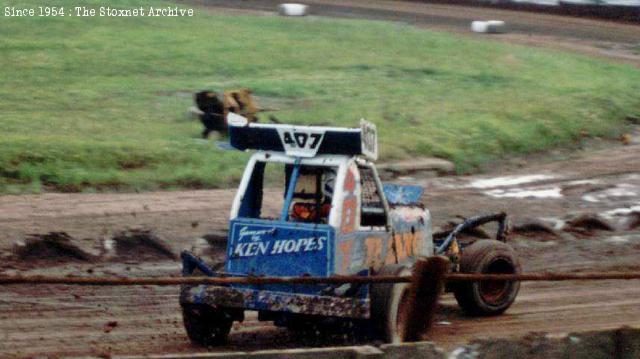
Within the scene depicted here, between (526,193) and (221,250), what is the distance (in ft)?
21.1

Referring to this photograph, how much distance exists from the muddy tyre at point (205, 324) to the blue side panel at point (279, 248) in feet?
1.38

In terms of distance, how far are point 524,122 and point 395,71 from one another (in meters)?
4.45

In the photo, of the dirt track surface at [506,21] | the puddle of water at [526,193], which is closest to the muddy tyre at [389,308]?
the puddle of water at [526,193]

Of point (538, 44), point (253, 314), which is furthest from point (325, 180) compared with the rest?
point (538, 44)

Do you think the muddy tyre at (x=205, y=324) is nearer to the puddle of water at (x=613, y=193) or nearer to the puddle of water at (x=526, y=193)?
the puddle of water at (x=526, y=193)

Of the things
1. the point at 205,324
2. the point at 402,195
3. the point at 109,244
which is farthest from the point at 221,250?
the point at 205,324

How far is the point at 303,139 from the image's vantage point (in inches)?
425

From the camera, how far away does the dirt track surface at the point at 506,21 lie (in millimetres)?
33969

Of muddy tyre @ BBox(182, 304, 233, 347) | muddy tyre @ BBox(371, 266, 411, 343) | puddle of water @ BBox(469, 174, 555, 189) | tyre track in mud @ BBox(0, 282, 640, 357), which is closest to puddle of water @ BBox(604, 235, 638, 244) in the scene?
tyre track in mud @ BBox(0, 282, 640, 357)

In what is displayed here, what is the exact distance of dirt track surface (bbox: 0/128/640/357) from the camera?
11492 millimetres

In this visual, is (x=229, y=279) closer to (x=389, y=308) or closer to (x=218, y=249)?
(x=389, y=308)

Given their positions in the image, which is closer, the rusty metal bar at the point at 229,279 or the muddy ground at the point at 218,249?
the rusty metal bar at the point at 229,279

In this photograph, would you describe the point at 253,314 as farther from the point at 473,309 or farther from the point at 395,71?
the point at 395,71

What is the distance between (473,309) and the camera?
40.7ft
